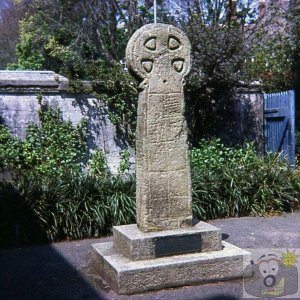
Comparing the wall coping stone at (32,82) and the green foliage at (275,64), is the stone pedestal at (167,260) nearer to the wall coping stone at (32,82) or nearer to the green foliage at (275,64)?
the wall coping stone at (32,82)

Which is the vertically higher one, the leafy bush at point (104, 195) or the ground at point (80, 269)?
the leafy bush at point (104, 195)

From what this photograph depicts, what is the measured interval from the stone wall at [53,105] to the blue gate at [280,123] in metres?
3.85

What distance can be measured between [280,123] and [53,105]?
18.3 feet

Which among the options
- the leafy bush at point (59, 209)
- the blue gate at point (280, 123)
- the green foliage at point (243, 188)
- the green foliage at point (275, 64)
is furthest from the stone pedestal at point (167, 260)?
the green foliage at point (275, 64)

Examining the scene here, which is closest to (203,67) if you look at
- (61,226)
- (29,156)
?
(29,156)

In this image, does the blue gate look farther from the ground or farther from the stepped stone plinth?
the stepped stone plinth

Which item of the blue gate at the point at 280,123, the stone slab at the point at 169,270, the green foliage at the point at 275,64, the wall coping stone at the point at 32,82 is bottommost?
the stone slab at the point at 169,270

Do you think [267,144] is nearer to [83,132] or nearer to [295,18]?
[295,18]

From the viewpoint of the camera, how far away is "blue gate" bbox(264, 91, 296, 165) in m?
13.0

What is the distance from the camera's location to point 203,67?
11.6 m

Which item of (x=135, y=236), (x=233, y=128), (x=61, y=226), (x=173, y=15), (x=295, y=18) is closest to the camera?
(x=135, y=236)

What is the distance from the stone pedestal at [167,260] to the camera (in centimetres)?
573

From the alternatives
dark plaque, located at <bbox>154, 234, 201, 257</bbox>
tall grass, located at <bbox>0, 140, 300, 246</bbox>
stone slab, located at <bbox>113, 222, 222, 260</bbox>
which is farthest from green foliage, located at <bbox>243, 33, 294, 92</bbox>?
dark plaque, located at <bbox>154, 234, 201, 257</bbox>

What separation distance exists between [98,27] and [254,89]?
596 centimetres
